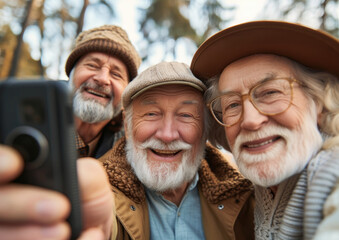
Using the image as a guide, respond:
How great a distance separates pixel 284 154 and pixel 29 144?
1.32 m

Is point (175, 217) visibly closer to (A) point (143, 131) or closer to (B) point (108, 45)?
(A) point (143, 131)

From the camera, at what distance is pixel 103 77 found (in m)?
2.94

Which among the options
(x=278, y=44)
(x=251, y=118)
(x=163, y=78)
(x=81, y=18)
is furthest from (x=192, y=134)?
(x=81, y=18)

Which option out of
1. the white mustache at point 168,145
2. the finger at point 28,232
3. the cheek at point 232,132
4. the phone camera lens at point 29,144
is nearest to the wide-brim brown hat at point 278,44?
the cheek at point 232,132

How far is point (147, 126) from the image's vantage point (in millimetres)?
2043

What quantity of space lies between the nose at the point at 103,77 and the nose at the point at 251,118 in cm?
191

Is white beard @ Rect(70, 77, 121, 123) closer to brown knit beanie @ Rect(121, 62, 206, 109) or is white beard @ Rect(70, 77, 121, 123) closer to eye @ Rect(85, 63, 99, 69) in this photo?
eye @ Rect(85, 63, 99, 69)

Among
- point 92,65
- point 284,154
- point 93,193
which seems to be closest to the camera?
point 93,193

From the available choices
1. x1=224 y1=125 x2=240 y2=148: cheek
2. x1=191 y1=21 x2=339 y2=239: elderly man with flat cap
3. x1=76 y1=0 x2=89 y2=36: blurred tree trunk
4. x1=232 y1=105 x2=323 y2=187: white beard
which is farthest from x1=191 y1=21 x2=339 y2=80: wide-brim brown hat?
x1=76 y1=0 x2=89 y2=36: blurred tree trunk

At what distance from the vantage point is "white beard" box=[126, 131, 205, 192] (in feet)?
6.40

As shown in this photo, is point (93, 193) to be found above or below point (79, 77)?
below

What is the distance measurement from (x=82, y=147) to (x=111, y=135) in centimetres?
46

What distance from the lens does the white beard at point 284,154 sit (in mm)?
1387

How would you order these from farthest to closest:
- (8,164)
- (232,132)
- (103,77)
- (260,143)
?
(103,77)
(232,132)
(260,143)
(8,164)
